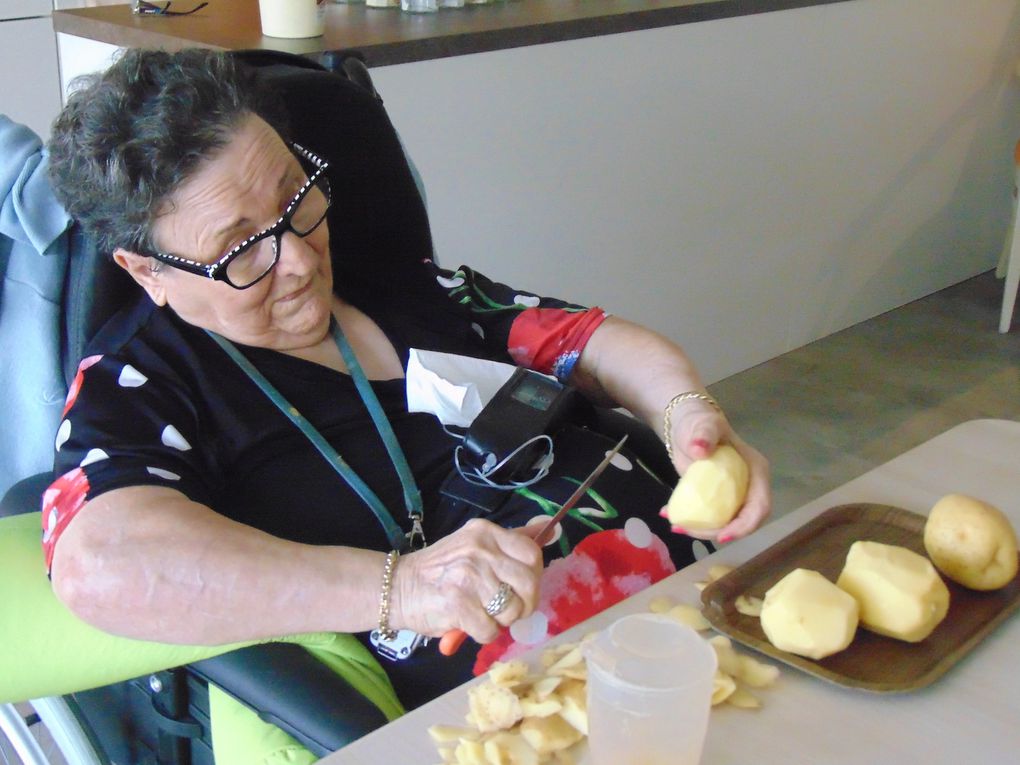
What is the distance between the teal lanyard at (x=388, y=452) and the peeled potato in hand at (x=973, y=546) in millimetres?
583

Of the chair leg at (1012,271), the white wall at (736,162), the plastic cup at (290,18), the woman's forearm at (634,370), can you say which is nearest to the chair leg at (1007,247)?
the chair leg at (1012,271)

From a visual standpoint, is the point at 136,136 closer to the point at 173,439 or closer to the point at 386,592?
the point at 173,439

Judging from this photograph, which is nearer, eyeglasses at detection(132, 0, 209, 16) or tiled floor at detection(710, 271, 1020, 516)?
eyeglasses at detection(132, 0, 209, 16)

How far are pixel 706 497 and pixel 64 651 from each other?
672 millimetres

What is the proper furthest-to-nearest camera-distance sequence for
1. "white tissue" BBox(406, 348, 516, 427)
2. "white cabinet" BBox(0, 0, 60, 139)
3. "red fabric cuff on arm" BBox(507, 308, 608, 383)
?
"white cabinet" BBox(0, 0, 60, 139) < "red fabric cuff on arm" BBox(507, 308, 608, 383) < "white tissue" BBox(406, 348, 516, 427)

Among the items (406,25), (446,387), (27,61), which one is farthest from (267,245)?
(27,61)

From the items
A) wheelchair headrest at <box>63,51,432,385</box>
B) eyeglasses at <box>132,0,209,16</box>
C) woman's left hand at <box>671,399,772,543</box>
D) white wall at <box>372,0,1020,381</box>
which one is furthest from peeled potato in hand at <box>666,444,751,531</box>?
eyeglasses at <box>132,0,209,16</box>

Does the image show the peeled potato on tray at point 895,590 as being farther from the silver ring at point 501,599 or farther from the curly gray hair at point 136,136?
the curly gray hair at point 136,136

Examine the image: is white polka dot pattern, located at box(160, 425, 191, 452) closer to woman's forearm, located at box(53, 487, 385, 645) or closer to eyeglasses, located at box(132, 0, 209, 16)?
woman's forearm, located at box(53, 487, 385, 645)

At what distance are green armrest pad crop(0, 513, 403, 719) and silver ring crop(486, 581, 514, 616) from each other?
0.62 ft

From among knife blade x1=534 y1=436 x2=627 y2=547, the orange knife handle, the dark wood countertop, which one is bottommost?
the orange knife handle

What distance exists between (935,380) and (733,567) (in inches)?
104

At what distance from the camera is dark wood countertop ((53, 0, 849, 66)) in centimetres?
223

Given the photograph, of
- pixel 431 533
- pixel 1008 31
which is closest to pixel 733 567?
pixel 431 533
